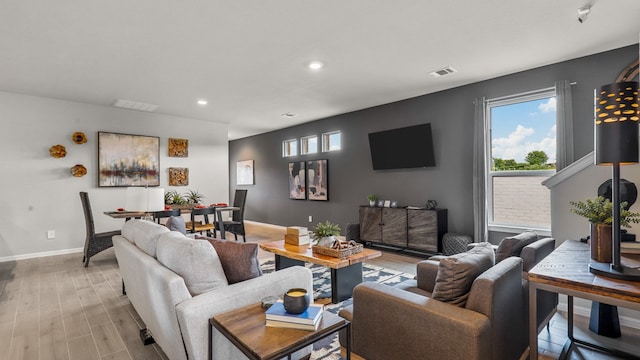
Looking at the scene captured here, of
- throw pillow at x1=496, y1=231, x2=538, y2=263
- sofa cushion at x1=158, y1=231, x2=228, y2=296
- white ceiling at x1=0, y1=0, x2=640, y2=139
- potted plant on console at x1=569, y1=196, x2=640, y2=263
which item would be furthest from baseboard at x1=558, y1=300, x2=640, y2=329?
sofa cushion at x1=158, y1=231, x2=228, y2=296

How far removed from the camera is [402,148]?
5.50 m

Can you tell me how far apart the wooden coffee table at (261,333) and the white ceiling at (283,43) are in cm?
234

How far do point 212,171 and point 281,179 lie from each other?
1777 millimetres

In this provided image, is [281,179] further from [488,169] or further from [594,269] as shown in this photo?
[594,269]

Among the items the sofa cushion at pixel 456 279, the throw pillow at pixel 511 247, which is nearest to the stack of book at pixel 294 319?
the sofa cushion at pixel 456 279

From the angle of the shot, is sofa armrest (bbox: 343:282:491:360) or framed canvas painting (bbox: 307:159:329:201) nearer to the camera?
sofa armrest (bbox: 343:282:491:360)

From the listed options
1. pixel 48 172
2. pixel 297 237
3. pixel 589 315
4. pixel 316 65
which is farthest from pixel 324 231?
pixel 48 172

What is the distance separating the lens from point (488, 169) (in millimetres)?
4570

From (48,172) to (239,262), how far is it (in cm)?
531

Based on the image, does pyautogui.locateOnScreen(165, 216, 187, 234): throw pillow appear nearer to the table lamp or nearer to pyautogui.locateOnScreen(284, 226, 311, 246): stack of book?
the table lamp

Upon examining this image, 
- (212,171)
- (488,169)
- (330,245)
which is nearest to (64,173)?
(212,171)

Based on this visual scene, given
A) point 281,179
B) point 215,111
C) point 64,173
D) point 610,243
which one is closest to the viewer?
point 610,243

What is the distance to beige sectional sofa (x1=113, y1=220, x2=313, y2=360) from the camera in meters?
1.52

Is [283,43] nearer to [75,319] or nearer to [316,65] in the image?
[316,65]
